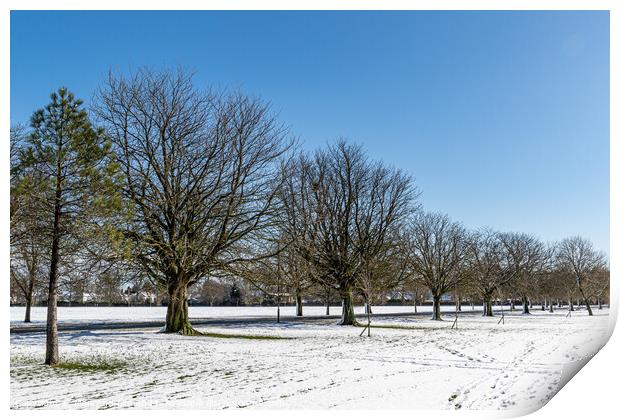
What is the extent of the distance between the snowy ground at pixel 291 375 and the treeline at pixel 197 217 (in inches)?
77.0

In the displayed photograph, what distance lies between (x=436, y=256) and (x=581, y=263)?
38.5ft

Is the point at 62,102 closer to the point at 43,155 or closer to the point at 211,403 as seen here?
the point at 43,155

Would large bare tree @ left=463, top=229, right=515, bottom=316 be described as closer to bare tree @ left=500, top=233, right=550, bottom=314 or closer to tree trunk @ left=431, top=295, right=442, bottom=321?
bare tree @ left=500, top=233, right=550, bottom=314

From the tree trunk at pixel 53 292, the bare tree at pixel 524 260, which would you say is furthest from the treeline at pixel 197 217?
the bare tree at pixel 524 260

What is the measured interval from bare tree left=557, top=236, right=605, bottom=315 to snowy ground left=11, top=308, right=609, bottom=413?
2277cm

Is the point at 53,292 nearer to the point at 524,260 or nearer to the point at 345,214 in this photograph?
the point at 345,214

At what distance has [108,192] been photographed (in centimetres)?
1059

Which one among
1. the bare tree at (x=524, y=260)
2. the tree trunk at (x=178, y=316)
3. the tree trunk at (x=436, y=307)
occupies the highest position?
the bare tree at (x=524, y=260)

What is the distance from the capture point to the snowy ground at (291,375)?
7.61 m

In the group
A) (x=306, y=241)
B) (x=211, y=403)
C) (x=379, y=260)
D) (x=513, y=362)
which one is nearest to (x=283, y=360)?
(x=211, y=403)

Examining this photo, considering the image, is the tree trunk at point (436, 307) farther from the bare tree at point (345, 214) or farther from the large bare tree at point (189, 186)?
the large bare tree at point (189, 186)

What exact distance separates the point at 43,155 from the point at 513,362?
37.1ft

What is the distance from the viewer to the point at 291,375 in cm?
963
